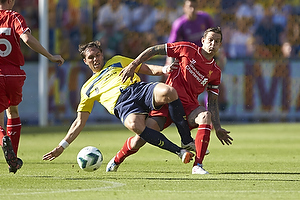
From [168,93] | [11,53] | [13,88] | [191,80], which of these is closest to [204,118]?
[168,93]

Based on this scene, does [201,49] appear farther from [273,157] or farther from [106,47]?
[106,47]

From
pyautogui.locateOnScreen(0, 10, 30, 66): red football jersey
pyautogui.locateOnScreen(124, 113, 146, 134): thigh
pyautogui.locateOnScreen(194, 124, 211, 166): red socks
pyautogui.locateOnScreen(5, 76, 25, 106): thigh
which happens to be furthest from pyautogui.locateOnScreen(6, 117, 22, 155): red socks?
pyautogui.locateOnScreen(194, 124, 211, 166): red socks

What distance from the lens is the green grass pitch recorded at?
4836 mm

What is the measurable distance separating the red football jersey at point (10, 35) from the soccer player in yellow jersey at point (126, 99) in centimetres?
80

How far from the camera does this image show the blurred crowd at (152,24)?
1680 centimetres

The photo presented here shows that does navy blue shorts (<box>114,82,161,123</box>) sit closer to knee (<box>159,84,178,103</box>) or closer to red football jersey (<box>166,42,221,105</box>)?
knee (<box>159,84,178,103</box>)

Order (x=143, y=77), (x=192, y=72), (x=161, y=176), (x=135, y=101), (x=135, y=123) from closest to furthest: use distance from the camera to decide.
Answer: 1. (x=161, y=176)
2. (x=135, y=123)
3. (x=135, y=101)
4. (x=192, y=72)
5. (x=143, y=77)

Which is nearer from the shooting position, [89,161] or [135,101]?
[89,161]

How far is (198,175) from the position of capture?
6.06 metres

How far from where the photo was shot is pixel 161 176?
241 inches

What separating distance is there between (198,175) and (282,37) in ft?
42.8

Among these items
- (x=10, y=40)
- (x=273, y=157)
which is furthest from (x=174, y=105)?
(x=273, y=157)

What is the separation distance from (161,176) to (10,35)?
85.7 inches

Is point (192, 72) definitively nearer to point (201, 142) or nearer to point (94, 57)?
point (201, 142)
